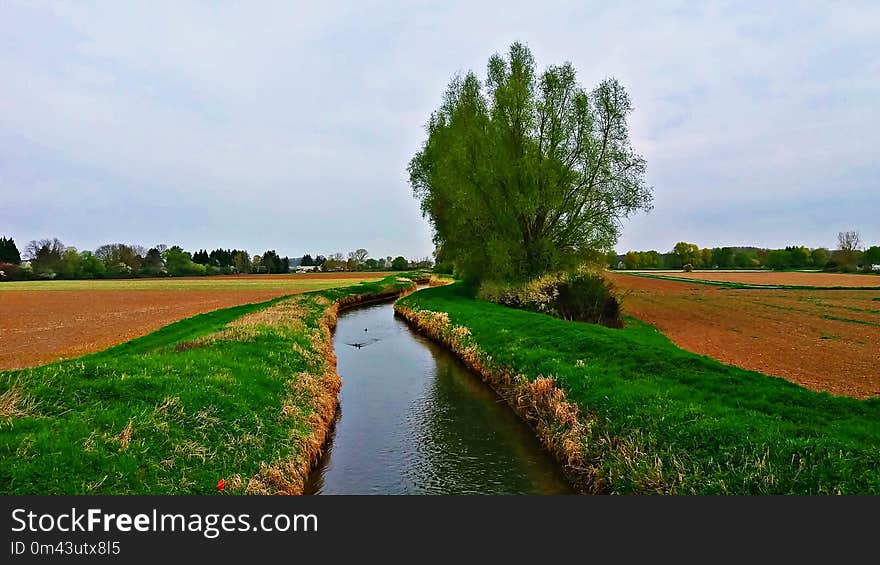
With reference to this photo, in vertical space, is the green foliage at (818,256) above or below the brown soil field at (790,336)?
above

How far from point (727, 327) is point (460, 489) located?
2380 centimetres

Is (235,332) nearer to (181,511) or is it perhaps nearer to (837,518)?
(181,511)

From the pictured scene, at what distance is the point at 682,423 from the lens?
8547mm

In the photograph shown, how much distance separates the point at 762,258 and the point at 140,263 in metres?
183

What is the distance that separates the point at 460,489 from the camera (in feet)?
28.9

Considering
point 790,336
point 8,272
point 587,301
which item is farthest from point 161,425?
point 8,272

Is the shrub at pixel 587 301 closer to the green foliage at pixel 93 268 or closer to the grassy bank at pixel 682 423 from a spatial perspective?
the grassy bank at pixel 682 423

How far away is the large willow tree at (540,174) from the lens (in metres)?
29.0

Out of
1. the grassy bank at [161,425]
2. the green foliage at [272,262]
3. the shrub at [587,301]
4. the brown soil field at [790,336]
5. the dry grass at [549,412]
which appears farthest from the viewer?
the green foliage at [272,262]

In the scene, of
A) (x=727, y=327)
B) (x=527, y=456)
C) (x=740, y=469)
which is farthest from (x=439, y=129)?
(x=740, y=469)

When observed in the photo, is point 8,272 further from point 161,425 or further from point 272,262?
point 161,425

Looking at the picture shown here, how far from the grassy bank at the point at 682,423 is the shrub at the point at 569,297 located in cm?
1229

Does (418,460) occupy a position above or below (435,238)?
below

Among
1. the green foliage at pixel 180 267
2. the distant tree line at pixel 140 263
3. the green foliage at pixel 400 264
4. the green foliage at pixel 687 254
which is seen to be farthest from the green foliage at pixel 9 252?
the green foliage at pixel 687 254
